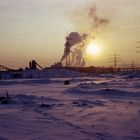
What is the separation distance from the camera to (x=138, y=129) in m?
9.24

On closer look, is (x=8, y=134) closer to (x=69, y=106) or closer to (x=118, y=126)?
(x=118, y=126)

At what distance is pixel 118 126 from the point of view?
9.72m

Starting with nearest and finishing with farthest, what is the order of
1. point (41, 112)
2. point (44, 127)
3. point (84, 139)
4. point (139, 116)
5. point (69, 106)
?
point (84, 139) → point (44, 127) → point (139, 116) → point (41, 112) → point (69, 106)

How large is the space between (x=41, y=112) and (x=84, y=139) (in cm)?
433

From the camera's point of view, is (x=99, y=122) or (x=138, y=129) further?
(x=99, y=122)

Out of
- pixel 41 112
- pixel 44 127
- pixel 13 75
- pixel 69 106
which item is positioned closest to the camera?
pixel 44 127

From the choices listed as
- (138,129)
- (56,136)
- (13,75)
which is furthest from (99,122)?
(13,75)

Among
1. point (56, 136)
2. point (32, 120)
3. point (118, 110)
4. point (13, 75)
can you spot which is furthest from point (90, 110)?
point (13, 75)

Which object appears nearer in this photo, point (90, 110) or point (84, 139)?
point (84, 139)

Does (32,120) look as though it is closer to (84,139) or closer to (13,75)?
→ (84,139)

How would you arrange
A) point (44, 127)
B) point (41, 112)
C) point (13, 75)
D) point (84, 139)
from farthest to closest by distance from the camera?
1. point (13, 75)
2. point (41, 112)
3. point (44, 127)
4. point (84, 139)

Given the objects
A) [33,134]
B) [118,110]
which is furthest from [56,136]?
[118,110]

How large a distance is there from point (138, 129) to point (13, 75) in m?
43.2

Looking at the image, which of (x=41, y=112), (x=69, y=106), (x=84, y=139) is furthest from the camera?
(x=69, y=106)
